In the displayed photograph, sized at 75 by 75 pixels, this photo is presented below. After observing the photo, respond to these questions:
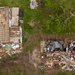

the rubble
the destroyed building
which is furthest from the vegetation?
the rubble

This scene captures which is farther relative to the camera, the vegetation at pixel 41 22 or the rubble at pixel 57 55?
the rubble at pixel 57 55

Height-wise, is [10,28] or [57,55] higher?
[10,28]

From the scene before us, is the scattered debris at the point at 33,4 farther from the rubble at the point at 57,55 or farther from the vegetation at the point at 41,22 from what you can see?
the rubble at the point at 57,55

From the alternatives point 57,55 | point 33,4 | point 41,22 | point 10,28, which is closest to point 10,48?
point 10,28

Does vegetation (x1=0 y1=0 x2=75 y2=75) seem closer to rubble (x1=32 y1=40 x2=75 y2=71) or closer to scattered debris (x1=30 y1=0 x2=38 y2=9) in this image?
scattered debris (x1=30 y1=0 x2=38 y2=9)

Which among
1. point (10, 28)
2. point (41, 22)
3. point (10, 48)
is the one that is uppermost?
point (41, 22)

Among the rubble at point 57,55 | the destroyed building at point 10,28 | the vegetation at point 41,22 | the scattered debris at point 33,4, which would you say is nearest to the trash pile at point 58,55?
the rubble at point 57,55

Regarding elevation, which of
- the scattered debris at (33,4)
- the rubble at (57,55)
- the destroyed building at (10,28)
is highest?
the scattered debris at (33,4)

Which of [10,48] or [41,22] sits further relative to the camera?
[10,48]

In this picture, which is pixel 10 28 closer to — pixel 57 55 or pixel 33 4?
pixel 33 4

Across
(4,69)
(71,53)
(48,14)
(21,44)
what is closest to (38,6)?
(48,14)

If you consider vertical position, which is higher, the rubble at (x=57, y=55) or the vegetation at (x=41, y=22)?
the vegetation at (x=41, y=22)
